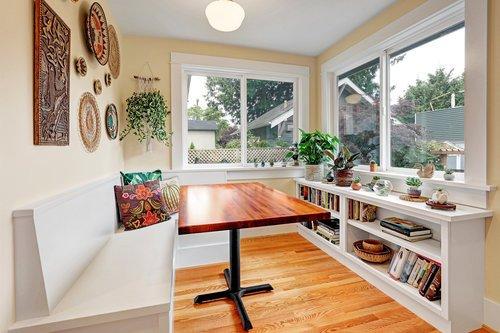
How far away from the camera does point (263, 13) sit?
2447 millimetres

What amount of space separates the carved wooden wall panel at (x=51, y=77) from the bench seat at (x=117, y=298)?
73 centimetres

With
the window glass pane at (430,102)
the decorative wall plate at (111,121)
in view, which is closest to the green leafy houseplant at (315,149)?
the window glass pane at (430,102)

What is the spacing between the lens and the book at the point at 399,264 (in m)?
1.92

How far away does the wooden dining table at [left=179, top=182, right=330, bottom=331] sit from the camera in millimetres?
1300

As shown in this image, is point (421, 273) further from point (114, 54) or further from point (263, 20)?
point (114, 54)

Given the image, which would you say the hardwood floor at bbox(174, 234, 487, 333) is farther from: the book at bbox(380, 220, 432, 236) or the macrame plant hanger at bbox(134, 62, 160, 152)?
the macrame plant hanger at bbox(134, 62, 160, 152)

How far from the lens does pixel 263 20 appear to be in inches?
102

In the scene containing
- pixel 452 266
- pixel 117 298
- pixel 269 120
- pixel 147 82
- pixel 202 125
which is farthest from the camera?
pixel 269 120

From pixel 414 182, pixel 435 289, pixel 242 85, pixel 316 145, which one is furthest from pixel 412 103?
pixel 242 85

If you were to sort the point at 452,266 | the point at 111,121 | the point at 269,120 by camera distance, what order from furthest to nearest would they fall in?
the point at 269,120
the point at 111,121
the point at 452,266

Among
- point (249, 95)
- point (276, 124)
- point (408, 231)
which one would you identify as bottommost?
point (408, 231)

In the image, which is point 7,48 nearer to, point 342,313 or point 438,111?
point 342,313

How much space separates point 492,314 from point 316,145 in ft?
6.59

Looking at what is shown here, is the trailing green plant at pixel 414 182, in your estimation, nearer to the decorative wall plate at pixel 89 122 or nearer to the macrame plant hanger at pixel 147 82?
the decorative wall plate at pixel 89 122
